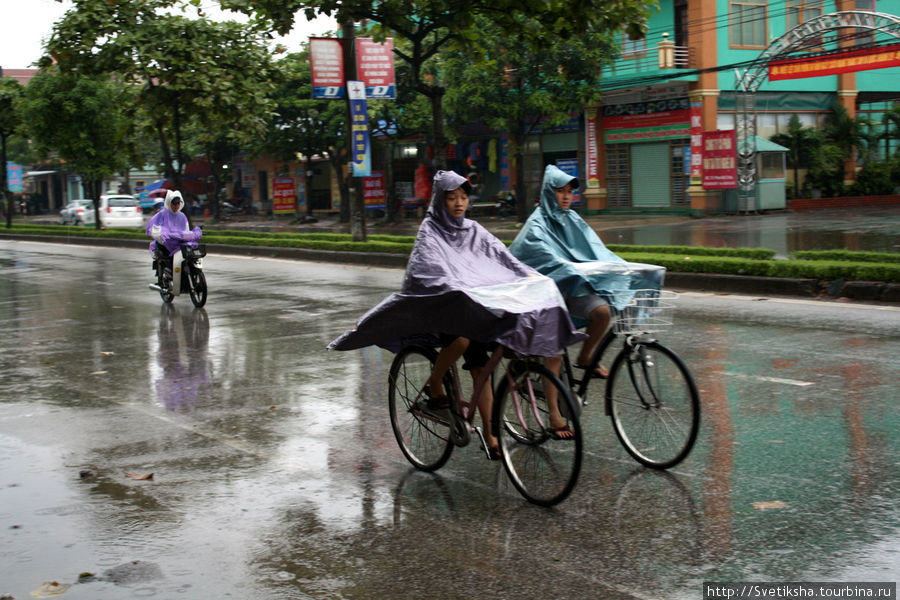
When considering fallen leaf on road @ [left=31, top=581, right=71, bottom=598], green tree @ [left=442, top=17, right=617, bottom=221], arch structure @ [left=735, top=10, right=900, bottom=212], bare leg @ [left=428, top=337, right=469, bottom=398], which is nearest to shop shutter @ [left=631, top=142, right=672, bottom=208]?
arch structure @ [left=735, top=10, right=900, bottom=212]

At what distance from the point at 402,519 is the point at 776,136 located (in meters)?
33.1

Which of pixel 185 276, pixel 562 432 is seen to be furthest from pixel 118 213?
pixel 562 432

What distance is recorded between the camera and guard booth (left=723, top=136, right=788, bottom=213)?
32406 mm

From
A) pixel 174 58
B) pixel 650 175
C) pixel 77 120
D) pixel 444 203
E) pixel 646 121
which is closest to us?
pixel 444 203

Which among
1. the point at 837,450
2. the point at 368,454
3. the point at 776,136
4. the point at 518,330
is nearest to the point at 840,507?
the point at 837,450

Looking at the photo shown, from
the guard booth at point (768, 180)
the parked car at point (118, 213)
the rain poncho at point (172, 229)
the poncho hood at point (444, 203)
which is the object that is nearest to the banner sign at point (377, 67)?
the rain poncho at point (172, 229)

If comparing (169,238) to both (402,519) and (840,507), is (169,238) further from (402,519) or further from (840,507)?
(840,507)

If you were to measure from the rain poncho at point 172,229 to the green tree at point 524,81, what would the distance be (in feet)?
64.2

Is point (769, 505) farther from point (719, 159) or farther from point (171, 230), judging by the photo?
point (719, 159)

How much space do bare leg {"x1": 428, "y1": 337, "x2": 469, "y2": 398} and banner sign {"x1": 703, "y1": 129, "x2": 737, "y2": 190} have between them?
92.9 feet

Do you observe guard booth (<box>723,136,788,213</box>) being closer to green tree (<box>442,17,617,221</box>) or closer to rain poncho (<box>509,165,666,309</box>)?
green tree (<box>442,17,617,221</box>)

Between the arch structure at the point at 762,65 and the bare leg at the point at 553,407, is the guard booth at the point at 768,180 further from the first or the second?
the bare leg at the point at 553,407

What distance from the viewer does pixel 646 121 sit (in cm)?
3656

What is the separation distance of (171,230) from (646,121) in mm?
24831
